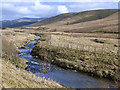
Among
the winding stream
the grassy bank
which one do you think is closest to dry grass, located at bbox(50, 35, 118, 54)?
the grassy bank

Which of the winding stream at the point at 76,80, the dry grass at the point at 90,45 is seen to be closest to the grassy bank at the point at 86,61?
the winding stream at the point at 76,80

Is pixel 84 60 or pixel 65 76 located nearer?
pixel 65 76

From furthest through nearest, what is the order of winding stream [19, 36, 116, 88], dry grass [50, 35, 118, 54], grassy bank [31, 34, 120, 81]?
1. dry grass [50, 35, 118, 54]
2. grassy bank [31, 34, 120, 81]
3. winding stream [19, 36, 116, 88]

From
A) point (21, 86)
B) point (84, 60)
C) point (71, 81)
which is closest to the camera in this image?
point (21, 86)

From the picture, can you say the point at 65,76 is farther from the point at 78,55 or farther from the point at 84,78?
the point at 78,55

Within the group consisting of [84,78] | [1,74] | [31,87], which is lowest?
[84,78]

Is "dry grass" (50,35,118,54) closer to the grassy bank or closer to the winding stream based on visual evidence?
the grassy bank

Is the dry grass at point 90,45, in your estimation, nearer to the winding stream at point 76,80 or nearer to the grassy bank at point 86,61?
the grassy bank at point 86,61

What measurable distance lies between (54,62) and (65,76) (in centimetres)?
653

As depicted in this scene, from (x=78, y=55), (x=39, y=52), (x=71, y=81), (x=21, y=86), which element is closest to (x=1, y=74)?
(x=21, y=86)

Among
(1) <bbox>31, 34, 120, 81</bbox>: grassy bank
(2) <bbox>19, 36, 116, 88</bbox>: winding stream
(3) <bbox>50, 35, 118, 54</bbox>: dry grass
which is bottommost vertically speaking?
(2) <bbox>19, 36, 116, 88</bbox>: winding stream

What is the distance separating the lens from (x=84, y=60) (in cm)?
2511

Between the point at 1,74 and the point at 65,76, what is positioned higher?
the point at 1,74

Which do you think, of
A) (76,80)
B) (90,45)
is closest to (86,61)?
(76,80)
